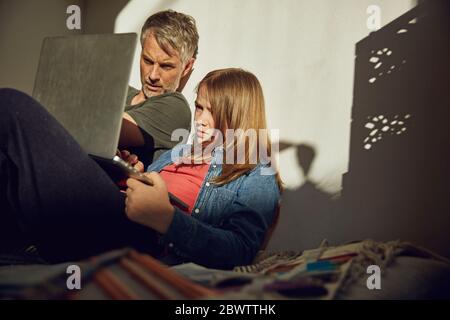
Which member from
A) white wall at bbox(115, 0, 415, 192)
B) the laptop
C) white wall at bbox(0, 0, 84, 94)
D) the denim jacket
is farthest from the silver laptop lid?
white wall at bbox(0, 0, 84, 94)

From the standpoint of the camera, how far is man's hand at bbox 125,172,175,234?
3.73 feet

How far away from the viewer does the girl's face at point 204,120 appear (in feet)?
4.88

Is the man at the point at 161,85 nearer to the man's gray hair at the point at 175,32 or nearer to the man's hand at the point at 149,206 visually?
the man's gray hair at the point at 175,32

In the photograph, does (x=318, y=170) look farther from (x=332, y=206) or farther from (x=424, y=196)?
(x=424, y=196)

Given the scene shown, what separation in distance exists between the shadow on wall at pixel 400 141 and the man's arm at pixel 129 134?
67 cm

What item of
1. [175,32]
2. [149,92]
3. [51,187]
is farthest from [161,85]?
[51,187]

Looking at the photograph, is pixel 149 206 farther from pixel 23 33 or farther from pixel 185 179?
pixel 23 33

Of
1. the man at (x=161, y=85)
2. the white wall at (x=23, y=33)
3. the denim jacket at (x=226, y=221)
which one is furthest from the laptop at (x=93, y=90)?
the white wall at (x=23, y=33)

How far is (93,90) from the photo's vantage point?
46.4 inches

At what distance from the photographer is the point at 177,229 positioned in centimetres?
118

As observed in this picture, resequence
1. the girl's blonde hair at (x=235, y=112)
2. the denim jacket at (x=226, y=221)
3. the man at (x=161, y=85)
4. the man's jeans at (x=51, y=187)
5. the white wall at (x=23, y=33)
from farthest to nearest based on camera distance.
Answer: the white wall at (x=23, y=33), the man at (x=161, y=85), the girl's blonde hair at (x=235, y=112), the denim jacket at (x=226, y=221), the man's jeans at (x=51, y=187)

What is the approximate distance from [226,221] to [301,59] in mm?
764

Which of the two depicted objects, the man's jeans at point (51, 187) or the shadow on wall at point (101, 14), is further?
the shadow on wall at point (101, 14)
